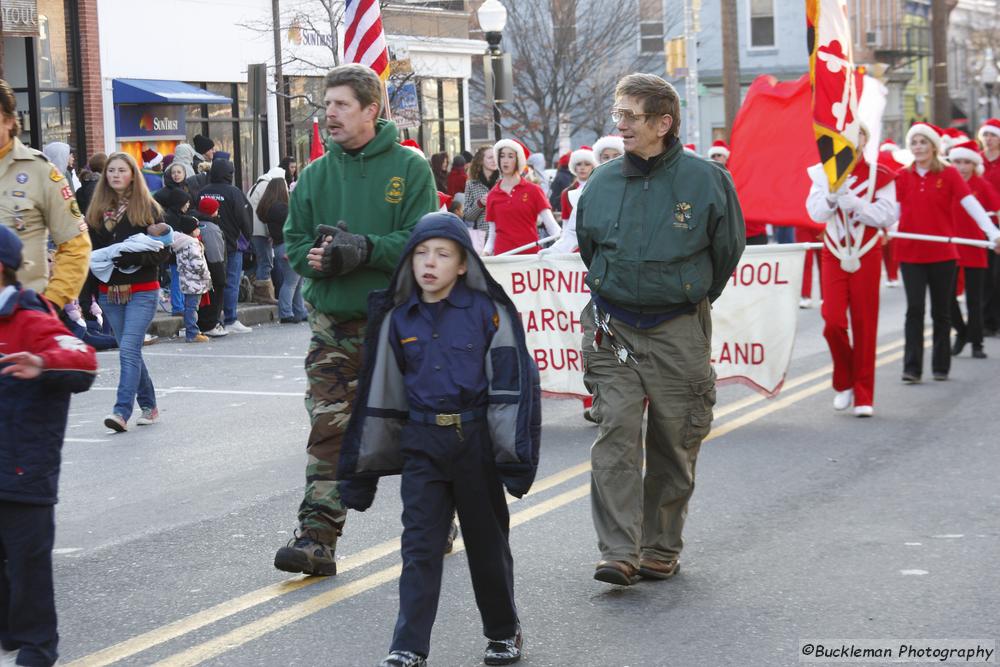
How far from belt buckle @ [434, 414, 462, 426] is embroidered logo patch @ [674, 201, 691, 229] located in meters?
1.50

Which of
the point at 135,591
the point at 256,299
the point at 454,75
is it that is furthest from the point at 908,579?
the point at 454,75

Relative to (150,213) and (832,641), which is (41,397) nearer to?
(832,641)

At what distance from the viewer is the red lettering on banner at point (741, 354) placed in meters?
10.1

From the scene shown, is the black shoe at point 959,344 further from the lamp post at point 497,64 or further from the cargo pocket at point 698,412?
the lamp post at point 497,64

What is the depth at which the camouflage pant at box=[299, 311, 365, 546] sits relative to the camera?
20.6 ft

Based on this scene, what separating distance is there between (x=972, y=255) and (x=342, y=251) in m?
9.40

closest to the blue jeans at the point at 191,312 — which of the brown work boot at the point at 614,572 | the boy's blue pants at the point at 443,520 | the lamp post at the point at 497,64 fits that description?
the lamp post at the point at 497,64

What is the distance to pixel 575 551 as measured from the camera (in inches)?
267

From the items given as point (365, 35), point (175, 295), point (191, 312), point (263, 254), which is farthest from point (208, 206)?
point (365, 35)

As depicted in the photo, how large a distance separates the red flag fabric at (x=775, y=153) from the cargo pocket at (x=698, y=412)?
20.6 ft

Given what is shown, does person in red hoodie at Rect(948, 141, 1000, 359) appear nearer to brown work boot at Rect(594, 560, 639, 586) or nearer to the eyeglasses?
the eyeglasses

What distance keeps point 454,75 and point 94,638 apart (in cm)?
3667

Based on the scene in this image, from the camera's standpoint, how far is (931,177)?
1248 centimetres

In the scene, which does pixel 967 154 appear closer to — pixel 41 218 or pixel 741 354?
pixel 741 354
